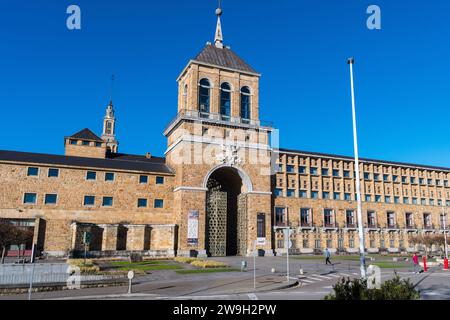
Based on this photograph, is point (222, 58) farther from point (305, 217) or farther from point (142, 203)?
point (305, 217)

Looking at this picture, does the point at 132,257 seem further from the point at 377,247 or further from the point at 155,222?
the point at 377,247

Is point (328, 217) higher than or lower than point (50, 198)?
lower

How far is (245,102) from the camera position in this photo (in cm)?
5062

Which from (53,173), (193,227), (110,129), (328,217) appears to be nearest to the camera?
(53,173)

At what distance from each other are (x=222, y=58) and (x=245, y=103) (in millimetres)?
7067

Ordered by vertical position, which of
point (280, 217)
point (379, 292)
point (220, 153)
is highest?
point (220, 153)

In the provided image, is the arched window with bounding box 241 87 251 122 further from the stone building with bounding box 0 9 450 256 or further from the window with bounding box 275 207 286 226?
the window with bounding box 275 207 286 226

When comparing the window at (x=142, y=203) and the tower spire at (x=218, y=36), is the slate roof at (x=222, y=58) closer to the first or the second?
the tower spire at (x=218, y=36)

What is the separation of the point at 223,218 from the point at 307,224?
14.3m

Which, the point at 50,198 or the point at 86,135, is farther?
the point at 86,135

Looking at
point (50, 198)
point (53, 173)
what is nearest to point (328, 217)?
point (50, 198)

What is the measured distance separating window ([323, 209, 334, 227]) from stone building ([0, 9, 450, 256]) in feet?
0.51

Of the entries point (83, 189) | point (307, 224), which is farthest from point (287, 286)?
point (307, 224)
